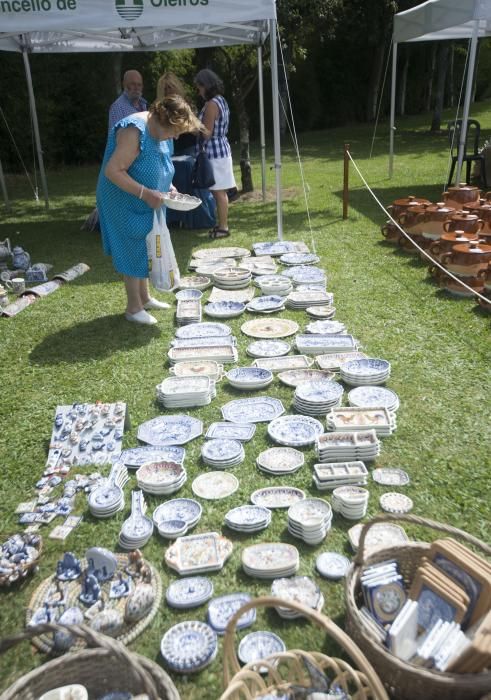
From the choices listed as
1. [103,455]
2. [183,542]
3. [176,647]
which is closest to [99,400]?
[103,455]

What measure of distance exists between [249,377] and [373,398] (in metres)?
0.79

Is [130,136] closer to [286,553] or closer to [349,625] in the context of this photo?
[286,553]

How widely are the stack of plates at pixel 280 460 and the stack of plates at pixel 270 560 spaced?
48cm

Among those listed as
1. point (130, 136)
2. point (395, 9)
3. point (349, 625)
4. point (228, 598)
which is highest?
point (395, 9)

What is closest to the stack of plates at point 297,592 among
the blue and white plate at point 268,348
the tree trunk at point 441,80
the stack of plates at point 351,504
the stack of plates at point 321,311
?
the stack of plates at point 351,504

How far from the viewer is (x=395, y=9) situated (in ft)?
58.5

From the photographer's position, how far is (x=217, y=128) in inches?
259

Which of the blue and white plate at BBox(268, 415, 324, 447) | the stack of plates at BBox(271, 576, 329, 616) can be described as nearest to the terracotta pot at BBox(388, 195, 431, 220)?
the blue and white plate at BBox(268, 415, 324, 447)

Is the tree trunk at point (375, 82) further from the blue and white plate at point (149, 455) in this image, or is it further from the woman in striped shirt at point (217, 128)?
the blue and white plate at point (149, 455)

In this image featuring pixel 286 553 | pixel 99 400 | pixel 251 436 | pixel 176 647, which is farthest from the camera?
pixel 99 400

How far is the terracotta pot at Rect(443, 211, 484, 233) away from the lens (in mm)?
5527

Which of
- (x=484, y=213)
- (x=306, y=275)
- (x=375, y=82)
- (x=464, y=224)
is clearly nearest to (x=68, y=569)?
(x=306, y=275)

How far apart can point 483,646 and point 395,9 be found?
20538 mm

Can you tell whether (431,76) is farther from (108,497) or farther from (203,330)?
(108,497)
